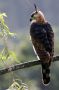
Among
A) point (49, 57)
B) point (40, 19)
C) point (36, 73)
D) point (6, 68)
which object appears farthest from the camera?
point (36, 73)

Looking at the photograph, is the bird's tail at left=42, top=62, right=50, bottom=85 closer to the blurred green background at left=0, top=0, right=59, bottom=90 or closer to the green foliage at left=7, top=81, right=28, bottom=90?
the blurred green background at left=0, top=0, right=59, bottom=90

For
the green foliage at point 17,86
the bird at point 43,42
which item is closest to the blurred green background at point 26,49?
the green foliage at point 17,86

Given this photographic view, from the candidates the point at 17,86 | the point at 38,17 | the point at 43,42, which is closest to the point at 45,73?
the point at 43,42

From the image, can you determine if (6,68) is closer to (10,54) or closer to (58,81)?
(10,54)

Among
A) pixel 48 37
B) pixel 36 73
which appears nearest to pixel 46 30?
pixel 48 37

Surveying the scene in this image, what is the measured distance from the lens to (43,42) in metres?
6.61

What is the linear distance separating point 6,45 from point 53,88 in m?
15.5

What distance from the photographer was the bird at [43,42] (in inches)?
258

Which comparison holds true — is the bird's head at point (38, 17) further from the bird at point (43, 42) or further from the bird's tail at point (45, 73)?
the bird's tail at point (45, 73)

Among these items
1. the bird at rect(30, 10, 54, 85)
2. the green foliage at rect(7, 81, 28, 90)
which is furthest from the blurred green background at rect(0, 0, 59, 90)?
the bird at rect(30, 10, 54, 85)

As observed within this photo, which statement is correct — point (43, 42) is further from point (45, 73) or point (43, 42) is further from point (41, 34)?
point (45, 73)

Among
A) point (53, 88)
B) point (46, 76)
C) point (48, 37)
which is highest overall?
point (48, 37)

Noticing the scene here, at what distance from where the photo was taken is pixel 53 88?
68.3ft

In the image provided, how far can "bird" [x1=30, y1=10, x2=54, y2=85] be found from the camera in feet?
21.5
